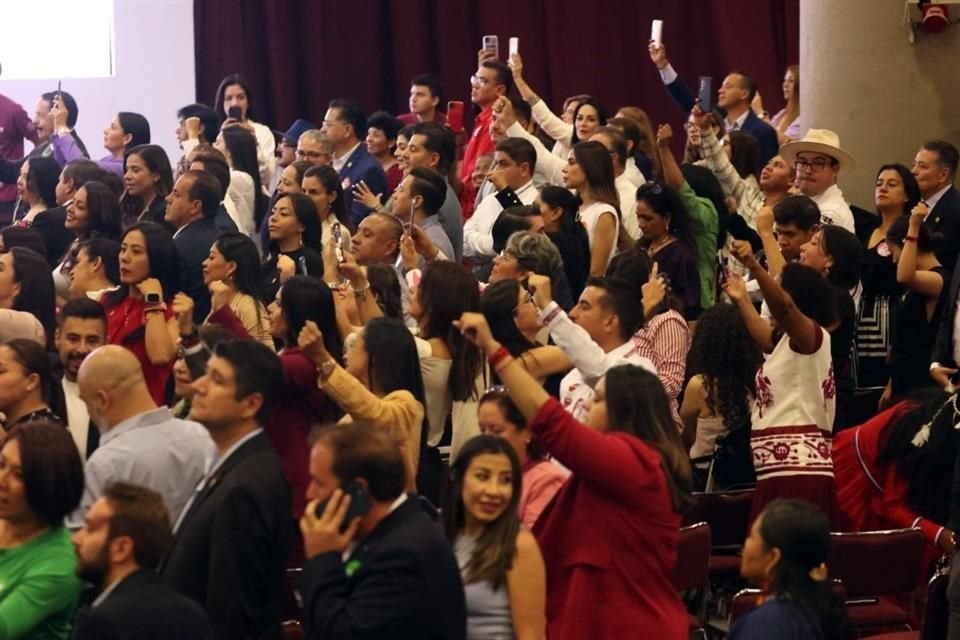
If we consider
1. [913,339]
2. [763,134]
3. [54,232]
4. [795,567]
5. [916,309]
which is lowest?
[795,567]

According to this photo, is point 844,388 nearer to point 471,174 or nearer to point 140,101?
point 471,174

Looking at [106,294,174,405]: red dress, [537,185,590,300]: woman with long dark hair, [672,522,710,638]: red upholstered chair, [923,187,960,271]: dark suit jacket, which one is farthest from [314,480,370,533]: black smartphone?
[923,187,960,271]: dark suit jacket

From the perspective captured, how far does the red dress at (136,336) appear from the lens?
6012 millimetres

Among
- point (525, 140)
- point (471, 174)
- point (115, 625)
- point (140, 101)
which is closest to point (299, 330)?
point (115, 625)

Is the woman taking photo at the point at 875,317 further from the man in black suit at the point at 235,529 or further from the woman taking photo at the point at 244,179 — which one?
the man in black suit at the point at 235,529

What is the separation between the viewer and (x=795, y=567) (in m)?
4.00

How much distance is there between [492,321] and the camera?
5.68m

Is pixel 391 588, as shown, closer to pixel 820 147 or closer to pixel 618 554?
pixel 618 554

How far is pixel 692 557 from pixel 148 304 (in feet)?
6.68

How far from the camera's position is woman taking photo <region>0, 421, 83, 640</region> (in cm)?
404

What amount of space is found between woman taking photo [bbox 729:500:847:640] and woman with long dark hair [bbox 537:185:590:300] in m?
3.29

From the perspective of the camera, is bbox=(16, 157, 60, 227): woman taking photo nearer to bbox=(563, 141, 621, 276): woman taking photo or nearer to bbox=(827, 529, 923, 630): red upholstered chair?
bbox=(563, 141, 621, 276): woman taking photo

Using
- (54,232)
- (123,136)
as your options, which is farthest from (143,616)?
(123,136)

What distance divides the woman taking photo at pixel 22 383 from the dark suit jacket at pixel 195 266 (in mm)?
1762
